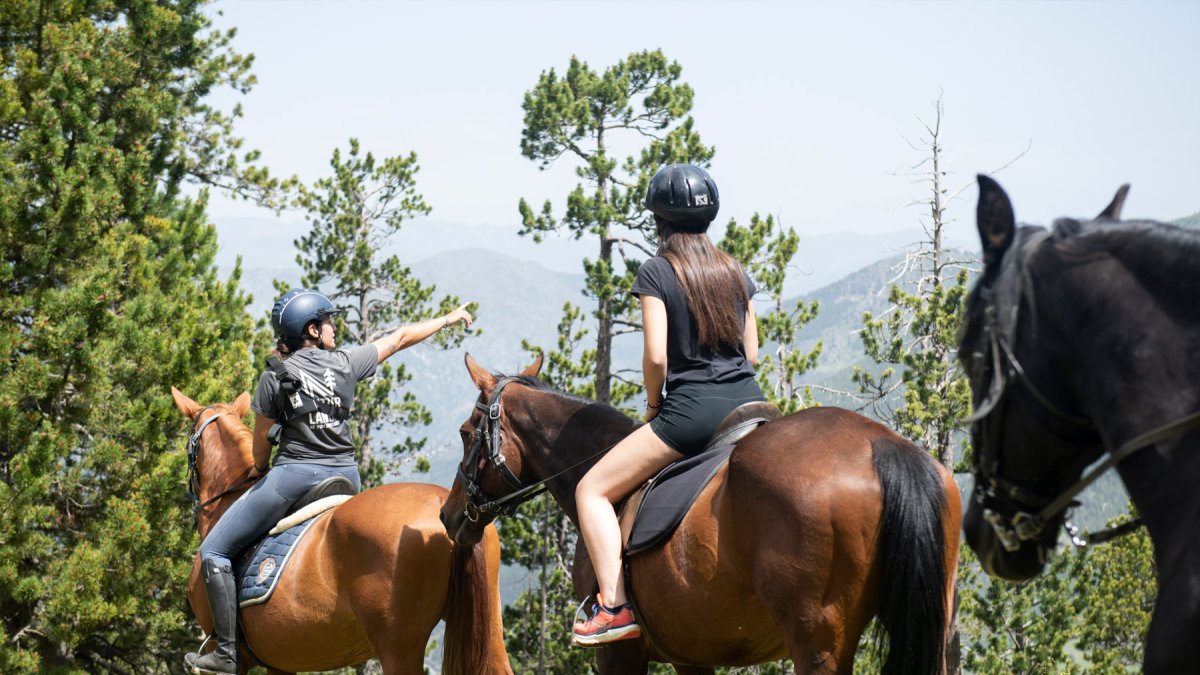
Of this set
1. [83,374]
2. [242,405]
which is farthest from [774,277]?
[242,405]

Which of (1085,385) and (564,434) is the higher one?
(1085,385)

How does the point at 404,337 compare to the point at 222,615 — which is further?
the point at 404,337

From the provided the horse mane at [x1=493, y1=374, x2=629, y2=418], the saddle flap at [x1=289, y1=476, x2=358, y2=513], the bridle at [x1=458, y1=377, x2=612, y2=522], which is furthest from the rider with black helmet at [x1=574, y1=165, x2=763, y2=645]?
the saddle flap at [x1=289, y1=476, x2=358, y2=513]

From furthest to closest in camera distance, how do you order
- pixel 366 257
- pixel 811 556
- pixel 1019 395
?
1. pixel 366 257
2. pixel 811 556
3. pixel 1019 395

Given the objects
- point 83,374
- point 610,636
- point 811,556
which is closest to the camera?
point 811,556

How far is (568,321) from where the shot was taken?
30.4 meters

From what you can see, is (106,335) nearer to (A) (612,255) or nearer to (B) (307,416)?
(B) (307,416)

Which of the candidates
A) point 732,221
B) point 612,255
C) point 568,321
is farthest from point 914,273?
point 568,321

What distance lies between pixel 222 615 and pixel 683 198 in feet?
14.0

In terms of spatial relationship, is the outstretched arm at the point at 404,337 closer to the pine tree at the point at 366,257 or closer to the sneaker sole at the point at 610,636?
the sneaker sole at the point at 610,636

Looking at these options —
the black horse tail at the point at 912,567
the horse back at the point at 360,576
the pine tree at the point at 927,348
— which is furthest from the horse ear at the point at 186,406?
the pine tree at the point at 927,348

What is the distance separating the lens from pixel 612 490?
536 centimetres

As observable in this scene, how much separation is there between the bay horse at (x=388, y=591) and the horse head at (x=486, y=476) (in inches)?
14.4

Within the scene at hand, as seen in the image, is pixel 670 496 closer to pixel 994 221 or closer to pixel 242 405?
pixel 994 221
